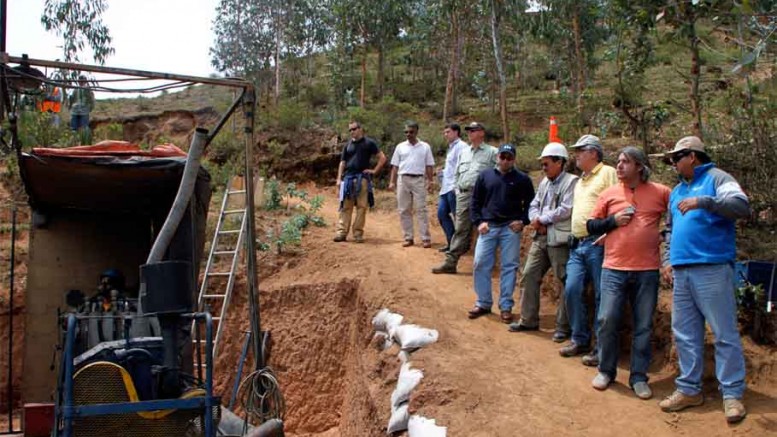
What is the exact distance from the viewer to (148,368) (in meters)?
4.79

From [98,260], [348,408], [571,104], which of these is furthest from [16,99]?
[571,104]

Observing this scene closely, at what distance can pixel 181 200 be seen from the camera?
552 cm

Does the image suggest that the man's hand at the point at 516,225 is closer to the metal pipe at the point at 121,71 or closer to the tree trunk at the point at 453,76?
the metal pipe at the point at 121,71

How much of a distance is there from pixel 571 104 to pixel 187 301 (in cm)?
2189

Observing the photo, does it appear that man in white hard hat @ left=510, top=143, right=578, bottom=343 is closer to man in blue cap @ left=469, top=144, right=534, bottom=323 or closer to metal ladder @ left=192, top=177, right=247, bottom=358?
man in blue cap @ left=469, top=144, right=534, bottom=323

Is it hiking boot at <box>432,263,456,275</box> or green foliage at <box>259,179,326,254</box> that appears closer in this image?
hiking boot at <box>432,263,456,275</box>

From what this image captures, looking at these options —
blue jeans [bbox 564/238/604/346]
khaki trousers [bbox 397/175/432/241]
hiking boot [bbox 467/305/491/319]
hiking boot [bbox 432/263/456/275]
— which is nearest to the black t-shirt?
khaki trousers [bbox 397/175/432/241]

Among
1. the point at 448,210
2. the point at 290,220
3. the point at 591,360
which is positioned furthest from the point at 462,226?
the point at 290,220

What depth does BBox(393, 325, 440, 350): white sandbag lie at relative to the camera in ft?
22.3

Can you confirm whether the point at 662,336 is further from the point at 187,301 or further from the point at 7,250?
the point at 7,250

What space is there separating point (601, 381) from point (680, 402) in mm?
648

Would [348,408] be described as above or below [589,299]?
below

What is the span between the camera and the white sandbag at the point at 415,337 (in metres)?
6.79

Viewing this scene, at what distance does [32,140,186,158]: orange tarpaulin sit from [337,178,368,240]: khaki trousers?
380 centimetres
